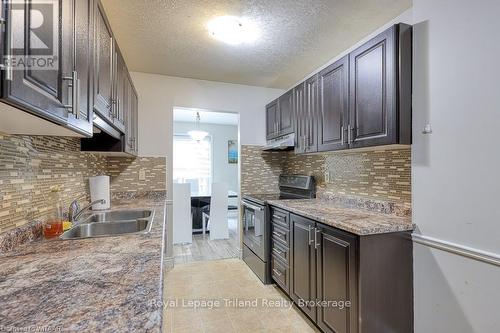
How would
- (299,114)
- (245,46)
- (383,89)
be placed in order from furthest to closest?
1. (299,114)
2. (245,46)
3. (383,89)

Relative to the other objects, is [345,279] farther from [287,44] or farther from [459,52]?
[287,44]

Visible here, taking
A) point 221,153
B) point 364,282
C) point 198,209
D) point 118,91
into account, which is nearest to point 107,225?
point 118,91

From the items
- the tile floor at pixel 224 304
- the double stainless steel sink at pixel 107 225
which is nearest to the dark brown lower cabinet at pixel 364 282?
the tile floor at pixel 224 304

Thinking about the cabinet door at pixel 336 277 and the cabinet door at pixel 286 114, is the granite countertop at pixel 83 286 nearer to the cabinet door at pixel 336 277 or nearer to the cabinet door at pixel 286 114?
the cabinet door at pixel 336 277

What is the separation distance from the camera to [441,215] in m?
1.55

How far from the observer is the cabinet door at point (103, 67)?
1338 millimetres

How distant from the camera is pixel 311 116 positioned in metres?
2.61

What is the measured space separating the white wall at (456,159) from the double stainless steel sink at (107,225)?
5.77 ft

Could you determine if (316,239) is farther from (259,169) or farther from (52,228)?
(259,169)

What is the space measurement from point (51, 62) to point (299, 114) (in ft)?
7.72

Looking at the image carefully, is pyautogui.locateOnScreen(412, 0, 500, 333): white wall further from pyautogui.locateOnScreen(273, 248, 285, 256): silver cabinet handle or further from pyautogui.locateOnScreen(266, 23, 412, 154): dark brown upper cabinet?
pyautogui.locateOnScreen(273, 248, 285, 256): silver cabinet handle

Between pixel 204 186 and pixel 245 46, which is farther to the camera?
pixel 204 186

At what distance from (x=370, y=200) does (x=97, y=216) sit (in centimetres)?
233

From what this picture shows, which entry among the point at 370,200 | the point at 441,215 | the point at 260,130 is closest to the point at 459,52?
the point at 441,215
